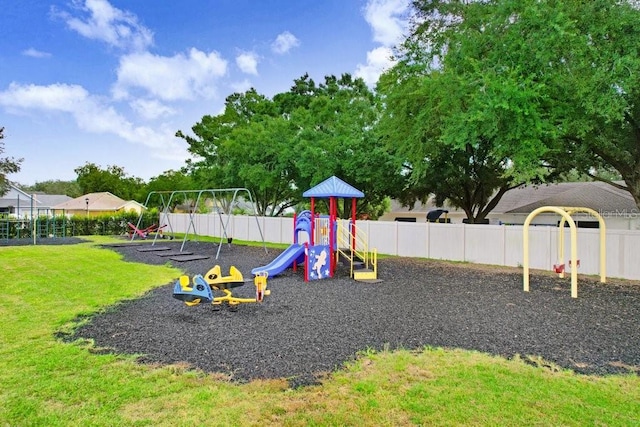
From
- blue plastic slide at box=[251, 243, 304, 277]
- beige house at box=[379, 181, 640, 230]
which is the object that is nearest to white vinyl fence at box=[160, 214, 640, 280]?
blue plastic slide at box=[251, 243, 304, 277]

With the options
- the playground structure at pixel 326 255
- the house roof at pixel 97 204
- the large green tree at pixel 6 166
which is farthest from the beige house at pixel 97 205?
the playground structure at pixel 326 255

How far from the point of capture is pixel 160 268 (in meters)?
12.2

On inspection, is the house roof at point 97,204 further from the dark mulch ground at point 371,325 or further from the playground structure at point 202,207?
the dark mulch ground at point 371,325

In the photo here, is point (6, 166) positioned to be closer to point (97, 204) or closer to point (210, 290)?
point (210, 290)

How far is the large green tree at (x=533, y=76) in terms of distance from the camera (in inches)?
334

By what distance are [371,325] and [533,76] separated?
6.86 metres

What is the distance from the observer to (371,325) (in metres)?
6.02

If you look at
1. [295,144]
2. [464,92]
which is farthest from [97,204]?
[464,92]

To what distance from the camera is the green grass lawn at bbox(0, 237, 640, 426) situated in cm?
319

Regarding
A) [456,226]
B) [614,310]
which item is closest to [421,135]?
[456,226]

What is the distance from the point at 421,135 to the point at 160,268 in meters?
9.19

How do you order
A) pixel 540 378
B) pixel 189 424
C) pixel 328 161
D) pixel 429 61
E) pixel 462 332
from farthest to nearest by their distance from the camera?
pixel 328 161
pixel 429 61
pixel 462 332
pixel 540 378
pixel 189 424

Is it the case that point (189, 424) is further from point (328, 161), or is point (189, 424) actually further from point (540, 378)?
point (328, 161)

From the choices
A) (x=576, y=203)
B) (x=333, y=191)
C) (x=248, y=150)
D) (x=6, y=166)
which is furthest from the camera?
(x=248, y=150)
